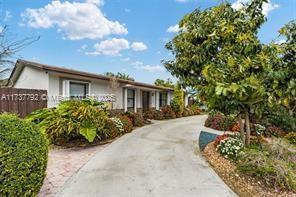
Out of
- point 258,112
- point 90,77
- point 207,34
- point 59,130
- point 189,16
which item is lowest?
point 59,130

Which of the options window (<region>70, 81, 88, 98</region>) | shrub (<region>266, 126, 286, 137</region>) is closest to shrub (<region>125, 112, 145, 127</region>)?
window (<region>70, 81, 88, 98</region>)

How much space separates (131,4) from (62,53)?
949 cm

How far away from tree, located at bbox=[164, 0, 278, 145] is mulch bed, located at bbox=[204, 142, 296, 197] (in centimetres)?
160

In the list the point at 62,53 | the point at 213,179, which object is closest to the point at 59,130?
→ the point at 213,179

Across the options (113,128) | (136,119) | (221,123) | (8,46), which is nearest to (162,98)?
(136,119)

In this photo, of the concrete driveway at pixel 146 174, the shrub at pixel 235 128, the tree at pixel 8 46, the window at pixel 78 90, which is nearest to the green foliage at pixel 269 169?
the concrete driveway at pixel 146 174

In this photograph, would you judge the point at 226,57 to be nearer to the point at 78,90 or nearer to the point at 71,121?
the point at 71,121

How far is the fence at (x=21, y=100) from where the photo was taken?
1047cm

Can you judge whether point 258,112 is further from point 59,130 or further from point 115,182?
point 59,130

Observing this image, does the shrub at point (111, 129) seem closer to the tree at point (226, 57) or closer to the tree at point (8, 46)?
the tree at point (226, 57)

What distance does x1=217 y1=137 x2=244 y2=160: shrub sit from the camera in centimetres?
802

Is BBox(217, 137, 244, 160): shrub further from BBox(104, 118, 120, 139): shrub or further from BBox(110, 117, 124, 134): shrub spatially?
BBox(110, 117, 124, 134): shrub

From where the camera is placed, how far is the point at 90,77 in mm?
14539

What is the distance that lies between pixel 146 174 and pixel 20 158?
3.51 meters
